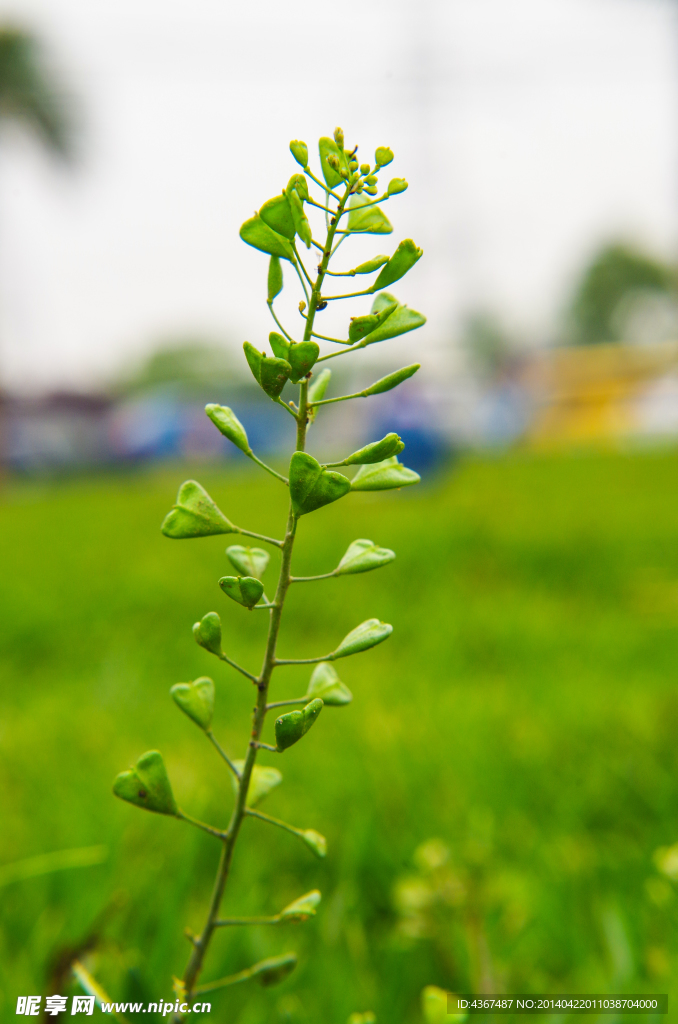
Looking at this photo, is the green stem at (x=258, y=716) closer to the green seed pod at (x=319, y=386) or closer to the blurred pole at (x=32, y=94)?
the green seed pod at (x=319, y=386)

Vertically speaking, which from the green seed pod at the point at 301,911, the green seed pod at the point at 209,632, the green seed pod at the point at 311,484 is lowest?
the green seed pod at the point at 301,911

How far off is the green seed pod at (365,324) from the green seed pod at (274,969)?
0.32 metres

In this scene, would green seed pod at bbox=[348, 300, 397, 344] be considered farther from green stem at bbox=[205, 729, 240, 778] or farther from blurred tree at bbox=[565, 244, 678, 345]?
blurred tree at bbox=[565, 244, 678, 345]

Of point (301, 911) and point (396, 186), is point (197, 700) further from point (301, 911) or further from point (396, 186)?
point (396, 186)

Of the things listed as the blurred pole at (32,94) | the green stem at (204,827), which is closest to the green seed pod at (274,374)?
the green stem at (204,827)

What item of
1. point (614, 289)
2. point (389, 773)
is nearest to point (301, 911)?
point (389, 773)

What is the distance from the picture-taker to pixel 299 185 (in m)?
0.37

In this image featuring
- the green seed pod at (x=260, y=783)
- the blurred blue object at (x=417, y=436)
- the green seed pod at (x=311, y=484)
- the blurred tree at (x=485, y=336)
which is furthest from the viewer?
the blurred tree at (x=485, y=336)

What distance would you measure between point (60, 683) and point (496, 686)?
0.98 meters

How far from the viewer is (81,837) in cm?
98

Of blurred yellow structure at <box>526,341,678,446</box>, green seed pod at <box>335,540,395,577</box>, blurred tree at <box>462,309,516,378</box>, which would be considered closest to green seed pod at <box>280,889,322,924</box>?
green seed pod at <box>335,540,395,577</box>

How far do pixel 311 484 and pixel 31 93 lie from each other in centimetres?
1294

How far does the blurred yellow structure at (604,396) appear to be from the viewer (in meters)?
14.5

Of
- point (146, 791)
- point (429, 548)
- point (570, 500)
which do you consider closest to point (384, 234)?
point (146, 791)
